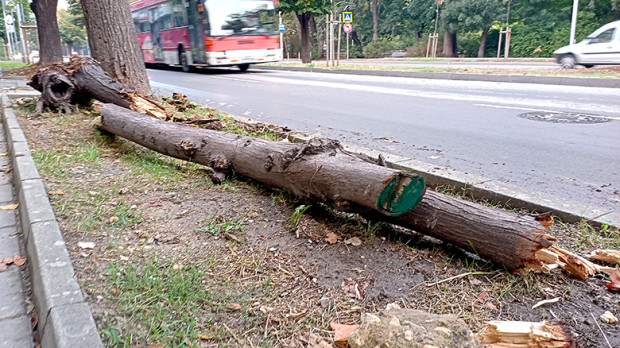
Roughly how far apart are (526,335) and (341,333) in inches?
29.0

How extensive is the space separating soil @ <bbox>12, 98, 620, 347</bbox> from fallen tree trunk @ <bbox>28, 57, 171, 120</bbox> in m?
3.10

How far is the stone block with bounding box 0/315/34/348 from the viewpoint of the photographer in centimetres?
217

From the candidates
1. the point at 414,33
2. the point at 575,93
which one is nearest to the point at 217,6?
the point at 575,93

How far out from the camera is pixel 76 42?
291 ft

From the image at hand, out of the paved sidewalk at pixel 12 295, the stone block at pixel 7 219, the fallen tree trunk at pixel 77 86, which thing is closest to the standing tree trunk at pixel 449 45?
the fallen tree trunk at pixel 77 86

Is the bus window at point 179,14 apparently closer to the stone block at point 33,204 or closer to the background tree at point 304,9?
the background tree at point 304,9

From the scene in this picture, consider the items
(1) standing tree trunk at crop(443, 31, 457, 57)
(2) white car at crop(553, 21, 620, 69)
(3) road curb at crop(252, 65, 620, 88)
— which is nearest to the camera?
(3) road curb at crop(252, 65, 620, 88)

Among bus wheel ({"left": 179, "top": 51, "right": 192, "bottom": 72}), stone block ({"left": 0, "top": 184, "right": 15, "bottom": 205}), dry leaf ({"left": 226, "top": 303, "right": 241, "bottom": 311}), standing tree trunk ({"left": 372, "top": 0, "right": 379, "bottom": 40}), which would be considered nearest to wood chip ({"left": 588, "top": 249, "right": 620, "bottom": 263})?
dry leaf ({"left": 226, "top": 303, "right": 241, "bottom": 311})

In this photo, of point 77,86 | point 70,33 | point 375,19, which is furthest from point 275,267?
point 70,33

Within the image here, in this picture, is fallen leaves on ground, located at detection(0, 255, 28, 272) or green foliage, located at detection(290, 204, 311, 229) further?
green foliage, located at detection(290, 204, 311, 229)

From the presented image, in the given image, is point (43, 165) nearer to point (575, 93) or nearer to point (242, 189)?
point (242, 189)

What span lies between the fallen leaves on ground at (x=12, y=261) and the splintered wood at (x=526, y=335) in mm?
2673

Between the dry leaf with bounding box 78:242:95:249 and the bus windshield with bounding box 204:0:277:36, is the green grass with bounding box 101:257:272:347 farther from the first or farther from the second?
the bus windshield with bounding box 204:0:277:36

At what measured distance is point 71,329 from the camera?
1940 millimetres
